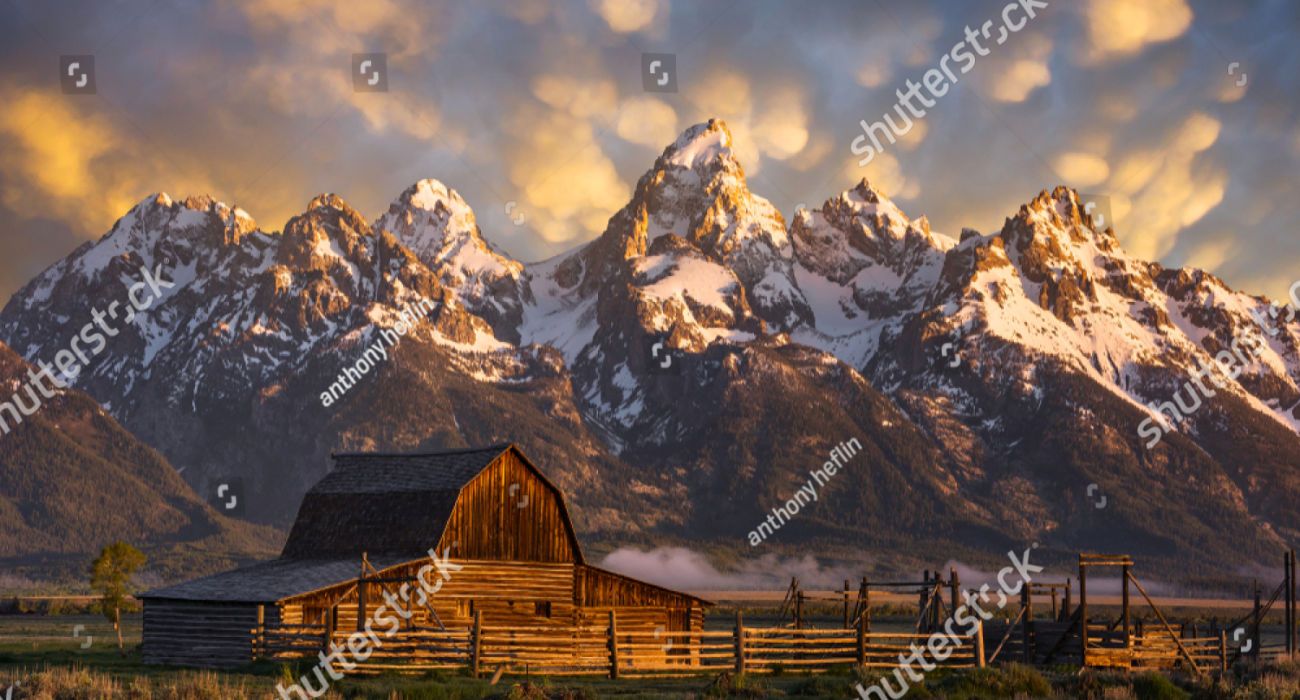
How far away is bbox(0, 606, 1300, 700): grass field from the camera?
1348 inches

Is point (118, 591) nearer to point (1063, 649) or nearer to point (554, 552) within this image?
point (554, 552)

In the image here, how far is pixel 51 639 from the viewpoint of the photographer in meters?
70.2

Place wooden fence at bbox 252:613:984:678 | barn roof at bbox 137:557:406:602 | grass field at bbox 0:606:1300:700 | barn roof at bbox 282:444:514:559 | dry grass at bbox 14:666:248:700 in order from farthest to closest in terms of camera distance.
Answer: barn roof at bbox 282:444:514:559, barn roof at bbox 137:557:406:602, wooden fence at bbox 252:613:984:678, grass field at bbox 0:606:1300:700, dry grass at bbox 14:666:248:700

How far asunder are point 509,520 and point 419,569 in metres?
5.35

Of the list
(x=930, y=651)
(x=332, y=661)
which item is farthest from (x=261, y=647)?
(x=930, y=651)

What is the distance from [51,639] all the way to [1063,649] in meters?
47.1

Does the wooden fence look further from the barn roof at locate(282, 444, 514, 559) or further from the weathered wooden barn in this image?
the barn roof at locate(282, 444, 514, 559)

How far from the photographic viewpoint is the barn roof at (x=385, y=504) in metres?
57.1

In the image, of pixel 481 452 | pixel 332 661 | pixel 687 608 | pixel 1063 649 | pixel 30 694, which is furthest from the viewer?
pixel 687 608

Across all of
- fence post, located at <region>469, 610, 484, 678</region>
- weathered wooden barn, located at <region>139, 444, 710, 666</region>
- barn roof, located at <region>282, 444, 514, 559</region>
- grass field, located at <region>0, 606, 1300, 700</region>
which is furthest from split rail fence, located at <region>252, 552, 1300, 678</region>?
barn roof, located at <region>282, 444, 514, 559</region>

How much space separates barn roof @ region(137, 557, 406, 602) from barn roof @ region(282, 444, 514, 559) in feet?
4.14

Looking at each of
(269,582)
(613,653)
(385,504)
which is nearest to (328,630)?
(613,653)

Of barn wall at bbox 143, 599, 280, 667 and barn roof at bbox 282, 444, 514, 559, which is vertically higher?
barn roof at bbox 282, 444, 514, 559

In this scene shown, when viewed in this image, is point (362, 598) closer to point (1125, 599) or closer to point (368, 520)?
point (368, 520)
